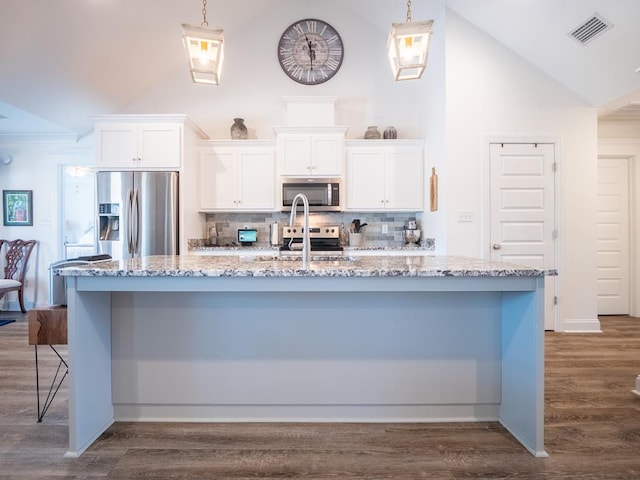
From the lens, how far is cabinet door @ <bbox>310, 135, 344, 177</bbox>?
4230 millimetres

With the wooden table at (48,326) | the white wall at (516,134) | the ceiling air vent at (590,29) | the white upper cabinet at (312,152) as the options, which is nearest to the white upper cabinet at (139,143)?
the white upper cabinet at (312,152)

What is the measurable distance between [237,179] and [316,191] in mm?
1002

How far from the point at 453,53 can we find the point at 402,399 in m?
3.44

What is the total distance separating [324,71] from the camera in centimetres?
468

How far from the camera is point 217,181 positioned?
4.39m

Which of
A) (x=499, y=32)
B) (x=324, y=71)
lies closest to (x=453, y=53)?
(x=499, y=32)

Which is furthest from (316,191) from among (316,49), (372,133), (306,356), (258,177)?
(306,356)

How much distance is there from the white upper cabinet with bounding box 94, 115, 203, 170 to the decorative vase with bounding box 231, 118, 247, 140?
71cm

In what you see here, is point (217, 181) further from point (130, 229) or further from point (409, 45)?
point (409, 45)

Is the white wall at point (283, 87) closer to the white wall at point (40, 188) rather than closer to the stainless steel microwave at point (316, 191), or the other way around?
the stainless steel microwave at point (316, 191)

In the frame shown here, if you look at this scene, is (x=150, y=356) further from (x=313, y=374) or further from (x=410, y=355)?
(x=410, y=355)

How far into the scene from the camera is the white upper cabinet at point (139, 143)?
12.7 ft

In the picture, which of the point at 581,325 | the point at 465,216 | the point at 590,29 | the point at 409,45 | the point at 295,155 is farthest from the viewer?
the point at 295,155

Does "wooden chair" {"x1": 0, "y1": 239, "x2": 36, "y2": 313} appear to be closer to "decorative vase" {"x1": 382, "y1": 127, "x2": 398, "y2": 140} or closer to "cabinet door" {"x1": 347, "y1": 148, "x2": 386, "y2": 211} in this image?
"cabinet door" {"x1": 347, "y1": 148, "x2": 386, "y2": 211}
